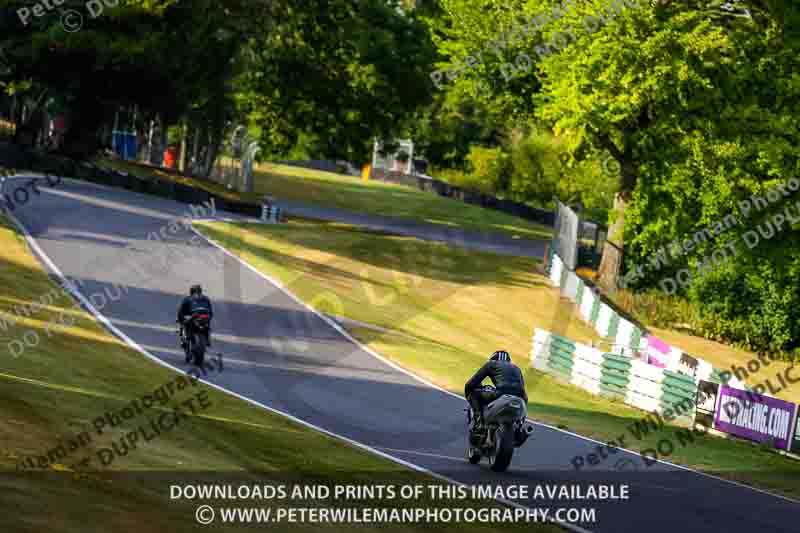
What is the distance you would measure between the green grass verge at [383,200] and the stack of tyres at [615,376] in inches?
1436

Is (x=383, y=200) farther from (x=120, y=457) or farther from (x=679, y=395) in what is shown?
(x=120, y=457)

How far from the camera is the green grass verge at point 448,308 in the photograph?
22.2m

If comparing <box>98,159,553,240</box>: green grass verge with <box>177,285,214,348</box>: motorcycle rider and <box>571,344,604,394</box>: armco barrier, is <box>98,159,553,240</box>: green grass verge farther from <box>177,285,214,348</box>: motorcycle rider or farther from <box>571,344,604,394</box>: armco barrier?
<box>177,285,214,348</box>: motorcycle rider

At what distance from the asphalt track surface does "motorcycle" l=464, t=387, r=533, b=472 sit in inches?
8.7

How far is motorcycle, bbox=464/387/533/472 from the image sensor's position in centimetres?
1396

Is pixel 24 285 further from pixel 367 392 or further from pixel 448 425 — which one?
pixel 448 425

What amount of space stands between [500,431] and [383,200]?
217 ft

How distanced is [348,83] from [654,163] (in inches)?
→ 911

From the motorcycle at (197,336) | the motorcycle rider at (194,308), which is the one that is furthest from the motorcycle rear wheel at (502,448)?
the motorcycle rider at (194,308)

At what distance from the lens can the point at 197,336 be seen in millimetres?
22500

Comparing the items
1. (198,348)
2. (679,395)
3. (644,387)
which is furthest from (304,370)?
(679,395)

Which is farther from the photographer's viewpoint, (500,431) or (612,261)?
(612,261)

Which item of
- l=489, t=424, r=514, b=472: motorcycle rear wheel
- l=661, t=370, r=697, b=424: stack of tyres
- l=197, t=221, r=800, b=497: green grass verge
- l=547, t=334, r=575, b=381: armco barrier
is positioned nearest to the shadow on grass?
l=197, t=221, r=800, b=497: green grass verge

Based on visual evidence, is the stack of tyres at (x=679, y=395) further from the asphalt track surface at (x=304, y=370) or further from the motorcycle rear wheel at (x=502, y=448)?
the motorcycle rear wheel at (x=502, y=448)
